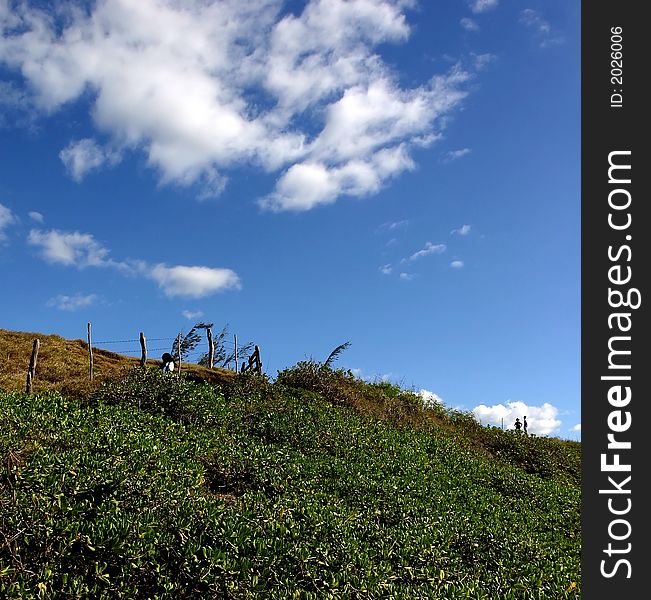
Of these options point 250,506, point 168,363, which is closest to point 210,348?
point 168,363

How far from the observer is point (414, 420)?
84.0ft

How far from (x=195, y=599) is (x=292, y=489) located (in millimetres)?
4811

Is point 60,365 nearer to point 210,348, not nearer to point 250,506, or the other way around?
point 210,348

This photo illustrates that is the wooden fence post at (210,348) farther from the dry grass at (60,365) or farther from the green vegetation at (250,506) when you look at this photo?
the green vegetation at (250,506)

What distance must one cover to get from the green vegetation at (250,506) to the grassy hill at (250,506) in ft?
0.11

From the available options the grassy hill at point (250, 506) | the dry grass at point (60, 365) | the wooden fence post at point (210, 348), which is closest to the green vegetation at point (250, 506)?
the grassy hill at point (250, 506)

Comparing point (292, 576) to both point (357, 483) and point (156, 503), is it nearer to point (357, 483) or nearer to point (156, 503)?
point (156, 503)

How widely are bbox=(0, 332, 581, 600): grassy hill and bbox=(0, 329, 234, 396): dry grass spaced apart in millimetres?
1694

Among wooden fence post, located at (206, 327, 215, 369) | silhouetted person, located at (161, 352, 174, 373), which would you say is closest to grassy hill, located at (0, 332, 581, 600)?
silhouetted person, located at (161, 352, 174, 373)

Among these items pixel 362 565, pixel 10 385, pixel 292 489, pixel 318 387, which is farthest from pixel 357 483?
pixel 10 385

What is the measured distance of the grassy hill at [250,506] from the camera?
799cm

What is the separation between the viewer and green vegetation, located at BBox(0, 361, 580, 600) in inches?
314

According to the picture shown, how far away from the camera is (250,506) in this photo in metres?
10.8

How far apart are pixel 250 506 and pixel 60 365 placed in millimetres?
19584
